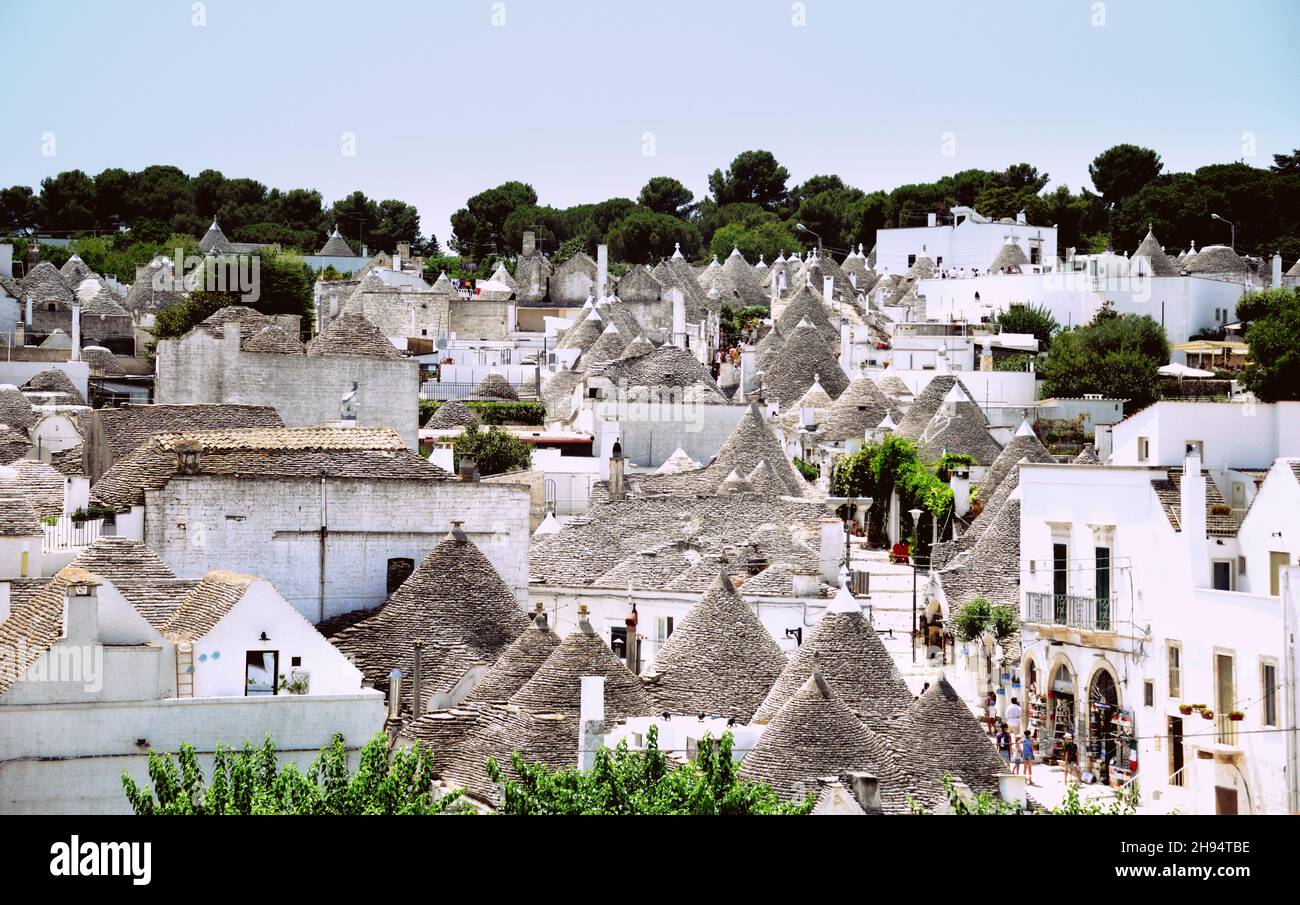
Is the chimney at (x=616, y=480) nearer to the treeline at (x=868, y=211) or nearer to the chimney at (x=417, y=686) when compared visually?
the chimney at (x=417, y=686)

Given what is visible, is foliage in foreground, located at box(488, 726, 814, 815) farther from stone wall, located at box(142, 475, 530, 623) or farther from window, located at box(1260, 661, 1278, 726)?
stone wall, located at box(142, 475, 530, 623)

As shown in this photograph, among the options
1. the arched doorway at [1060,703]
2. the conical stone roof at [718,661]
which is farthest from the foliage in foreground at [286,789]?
the arched doorway at [1060,703]

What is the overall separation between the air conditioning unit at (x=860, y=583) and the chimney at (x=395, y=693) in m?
11.2

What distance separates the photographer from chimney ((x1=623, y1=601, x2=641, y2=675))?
3603cm

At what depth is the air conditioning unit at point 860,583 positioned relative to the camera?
129 ft

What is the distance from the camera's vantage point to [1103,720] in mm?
31766

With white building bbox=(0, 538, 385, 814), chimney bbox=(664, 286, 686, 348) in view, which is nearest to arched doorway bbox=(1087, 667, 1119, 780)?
white building bbox=(0, 538, 385, 814)

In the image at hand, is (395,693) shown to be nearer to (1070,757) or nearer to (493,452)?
(1070,757)

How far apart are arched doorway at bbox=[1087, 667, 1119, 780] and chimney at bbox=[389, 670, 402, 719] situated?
927 centimetres

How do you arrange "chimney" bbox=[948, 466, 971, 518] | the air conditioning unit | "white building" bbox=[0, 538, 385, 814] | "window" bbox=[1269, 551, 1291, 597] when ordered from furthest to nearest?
"chimney" bbox=[948, 466, 971, 518] → the air conditioning unit → "window" bbox=[1269, 551, 1291, 597] → "white building" bbox=[0, 538, 385, 814]

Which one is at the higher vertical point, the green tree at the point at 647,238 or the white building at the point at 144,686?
the green tree at the point at 647,238

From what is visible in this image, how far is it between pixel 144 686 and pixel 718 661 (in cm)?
856
